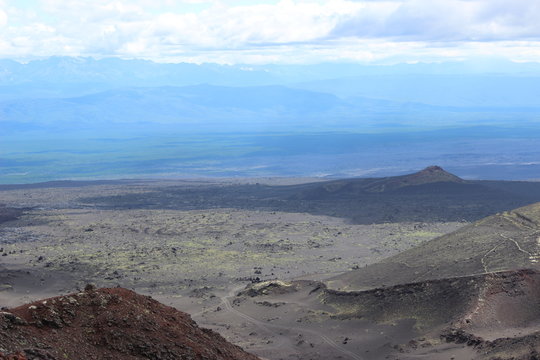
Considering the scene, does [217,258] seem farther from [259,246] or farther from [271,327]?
[271,327]

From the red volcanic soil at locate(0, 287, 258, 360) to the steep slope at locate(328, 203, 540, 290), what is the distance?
15.0 meters

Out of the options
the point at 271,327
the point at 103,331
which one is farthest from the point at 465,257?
the point at 103,331

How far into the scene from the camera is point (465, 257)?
127ft

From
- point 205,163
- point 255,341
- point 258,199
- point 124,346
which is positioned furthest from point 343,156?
point 124,346

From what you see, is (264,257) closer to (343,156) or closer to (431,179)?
(431,179)

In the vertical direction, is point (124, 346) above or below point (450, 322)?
above

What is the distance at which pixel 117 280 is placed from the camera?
50.2 metres

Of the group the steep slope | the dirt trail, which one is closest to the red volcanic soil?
the dirt trail

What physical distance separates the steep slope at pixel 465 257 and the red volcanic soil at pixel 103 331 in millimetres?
14973

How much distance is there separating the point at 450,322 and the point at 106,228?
156ft

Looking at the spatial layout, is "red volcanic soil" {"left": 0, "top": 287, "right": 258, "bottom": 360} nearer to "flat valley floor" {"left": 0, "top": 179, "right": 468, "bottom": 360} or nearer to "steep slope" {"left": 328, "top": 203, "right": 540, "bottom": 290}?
"flat valley floor" {"left": 0, "top": 179, "right": 468, "bottom": 360}

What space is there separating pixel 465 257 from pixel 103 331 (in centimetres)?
2138

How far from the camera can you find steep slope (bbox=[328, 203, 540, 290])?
1430 inches

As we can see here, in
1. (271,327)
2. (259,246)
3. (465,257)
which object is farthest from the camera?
(259,246)
